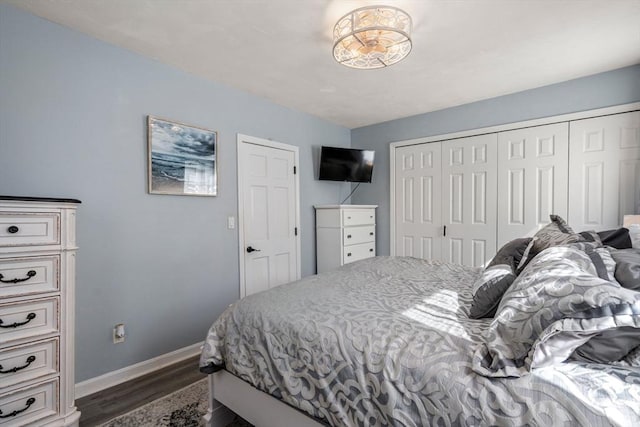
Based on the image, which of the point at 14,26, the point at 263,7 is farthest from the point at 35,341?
the point at 263,7

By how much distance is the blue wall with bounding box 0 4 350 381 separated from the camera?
188 cm

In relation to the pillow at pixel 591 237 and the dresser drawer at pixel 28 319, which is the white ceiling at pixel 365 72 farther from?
the dresser drawer at pixel 28 319

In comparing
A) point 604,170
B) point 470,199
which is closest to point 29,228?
point 470,199

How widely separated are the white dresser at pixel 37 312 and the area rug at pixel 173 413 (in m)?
0.28

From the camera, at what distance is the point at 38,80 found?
6.25 feet

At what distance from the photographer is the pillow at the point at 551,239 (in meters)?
1.47

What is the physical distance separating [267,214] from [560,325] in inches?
112

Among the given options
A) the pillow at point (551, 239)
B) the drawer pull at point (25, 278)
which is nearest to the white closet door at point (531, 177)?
the pillow at point (551, 239)

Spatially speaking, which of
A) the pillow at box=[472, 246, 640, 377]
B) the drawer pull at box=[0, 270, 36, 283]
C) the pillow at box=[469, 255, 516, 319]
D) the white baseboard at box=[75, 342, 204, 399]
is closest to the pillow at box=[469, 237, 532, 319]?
the pillow at box=[469, 255, 516, 319]

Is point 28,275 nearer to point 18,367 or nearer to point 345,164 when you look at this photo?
point 18,367

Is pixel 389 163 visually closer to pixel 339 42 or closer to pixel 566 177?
pixel 566 177

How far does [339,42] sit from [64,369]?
2.47 meters

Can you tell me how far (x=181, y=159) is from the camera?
259 cm

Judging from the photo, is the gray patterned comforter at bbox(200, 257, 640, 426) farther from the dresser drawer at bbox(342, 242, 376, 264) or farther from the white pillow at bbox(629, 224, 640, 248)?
the dresser drawer at bbox(342, 242, 376, 264)
